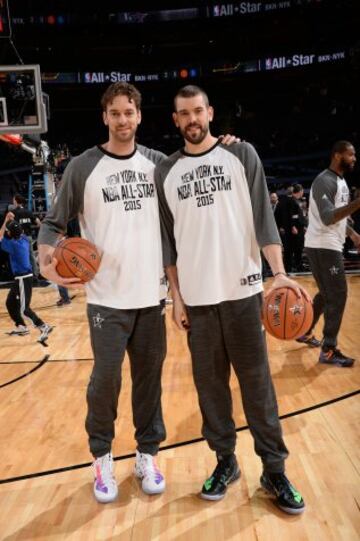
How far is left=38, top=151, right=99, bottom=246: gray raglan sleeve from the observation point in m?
2.38

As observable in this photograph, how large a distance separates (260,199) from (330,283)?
226 cm

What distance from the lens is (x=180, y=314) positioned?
2.40 metres

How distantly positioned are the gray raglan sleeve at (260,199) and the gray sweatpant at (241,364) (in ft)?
0.96

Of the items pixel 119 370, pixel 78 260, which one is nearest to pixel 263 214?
pixel 78 260

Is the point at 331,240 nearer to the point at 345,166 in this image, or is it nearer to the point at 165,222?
the point at 345,166

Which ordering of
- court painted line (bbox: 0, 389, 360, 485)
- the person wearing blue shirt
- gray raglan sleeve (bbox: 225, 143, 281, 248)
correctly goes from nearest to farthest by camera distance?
gray raglan sleeve (bbox: 225, 143, 281, 248) → court painted line (bbox: 0, 389, 360, 485) → the person wearing blue shirt

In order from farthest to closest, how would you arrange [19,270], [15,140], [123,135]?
[15,140], [19,270], [123,135]

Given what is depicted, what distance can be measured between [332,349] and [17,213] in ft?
17.4

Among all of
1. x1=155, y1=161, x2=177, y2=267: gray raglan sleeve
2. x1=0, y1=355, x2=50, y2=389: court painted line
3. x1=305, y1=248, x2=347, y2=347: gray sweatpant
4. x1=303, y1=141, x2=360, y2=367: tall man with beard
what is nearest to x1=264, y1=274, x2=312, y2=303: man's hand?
x1=155, y1=161, x2=177, y2=267: gray raglan sleeve

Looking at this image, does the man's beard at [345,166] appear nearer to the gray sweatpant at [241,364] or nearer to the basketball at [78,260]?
the gray sweatpant at [241,364]

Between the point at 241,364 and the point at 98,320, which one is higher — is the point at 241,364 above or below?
below

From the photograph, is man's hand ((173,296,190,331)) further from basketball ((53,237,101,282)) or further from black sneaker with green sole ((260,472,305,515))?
black sneaker with green sole ((260,472,305,515))

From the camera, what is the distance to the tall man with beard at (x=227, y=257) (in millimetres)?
2258

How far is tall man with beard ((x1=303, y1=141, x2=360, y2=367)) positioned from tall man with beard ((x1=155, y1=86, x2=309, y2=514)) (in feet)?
6.39
